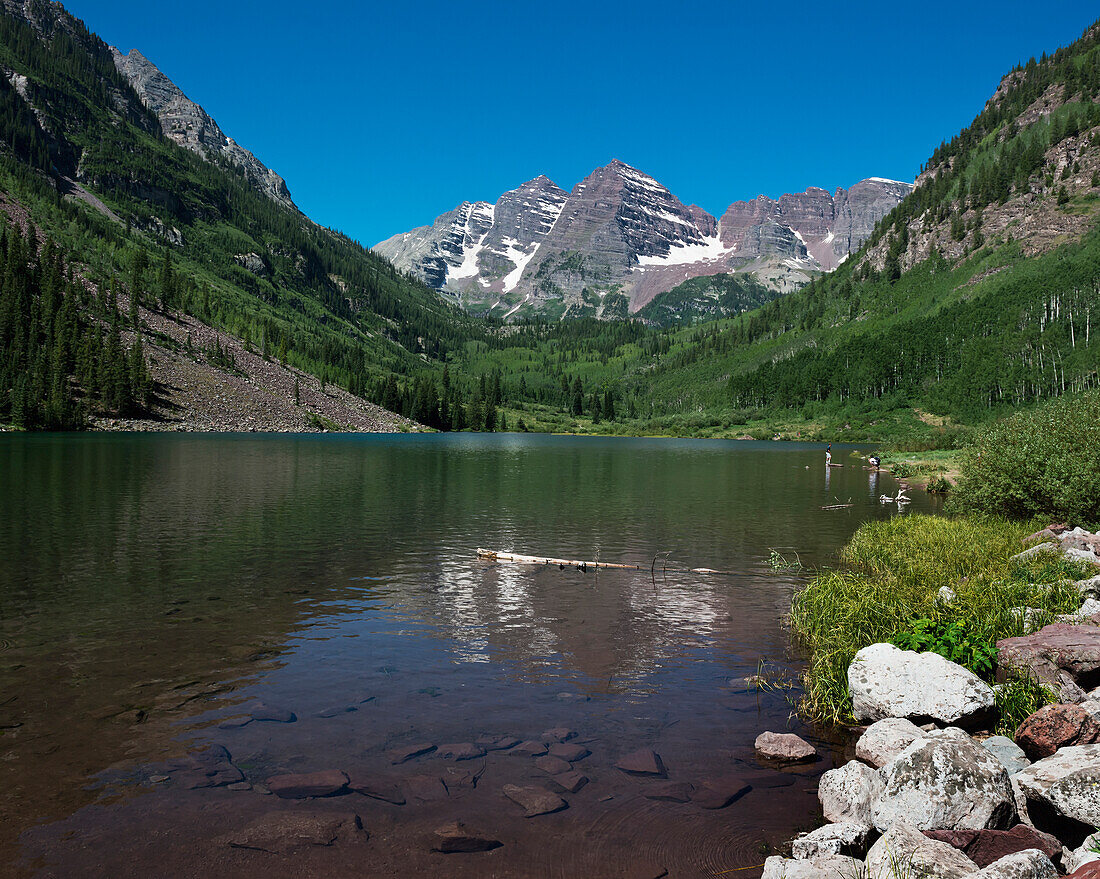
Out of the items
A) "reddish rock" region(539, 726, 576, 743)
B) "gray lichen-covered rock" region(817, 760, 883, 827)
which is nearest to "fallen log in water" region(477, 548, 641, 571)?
"reddish rock" region(539, 726, 576, 743)

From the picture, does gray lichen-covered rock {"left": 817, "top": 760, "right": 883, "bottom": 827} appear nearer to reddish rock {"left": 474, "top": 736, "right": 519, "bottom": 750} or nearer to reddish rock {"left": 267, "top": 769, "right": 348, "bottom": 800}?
reddish rock {"left": 474, "top": 736, "right": 519, "bottom": 750}

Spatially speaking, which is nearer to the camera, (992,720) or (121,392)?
(992,720)

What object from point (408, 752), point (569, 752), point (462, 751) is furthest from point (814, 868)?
point (408, 752)

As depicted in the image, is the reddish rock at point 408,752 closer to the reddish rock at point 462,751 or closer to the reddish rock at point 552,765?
the reddish rock at point 462,751

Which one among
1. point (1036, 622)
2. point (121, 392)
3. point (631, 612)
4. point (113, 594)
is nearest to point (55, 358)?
point (121, 392)

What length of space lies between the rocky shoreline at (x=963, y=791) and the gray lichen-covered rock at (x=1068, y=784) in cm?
2

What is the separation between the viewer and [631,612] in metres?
27.5

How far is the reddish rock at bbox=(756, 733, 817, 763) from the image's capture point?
49.5 feet

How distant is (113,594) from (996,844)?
30564 mm

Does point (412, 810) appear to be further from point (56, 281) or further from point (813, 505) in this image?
point (56, 281)

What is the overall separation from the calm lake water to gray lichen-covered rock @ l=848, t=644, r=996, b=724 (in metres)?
1.56

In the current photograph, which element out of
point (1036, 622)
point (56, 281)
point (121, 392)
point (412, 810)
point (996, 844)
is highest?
point (56, 281)

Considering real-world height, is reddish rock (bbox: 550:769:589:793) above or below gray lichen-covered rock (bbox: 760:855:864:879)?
below

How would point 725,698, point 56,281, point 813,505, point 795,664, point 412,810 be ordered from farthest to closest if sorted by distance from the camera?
point 56,281 < point 813,505 < point 795,664 < point 725,698 < point 412,810
